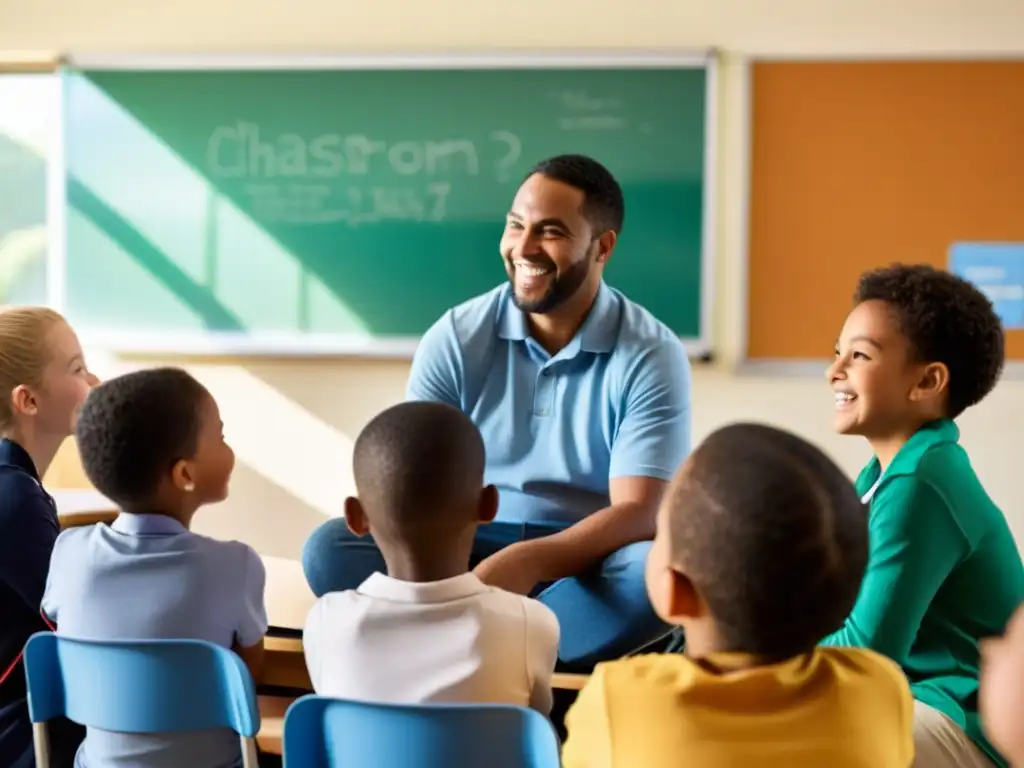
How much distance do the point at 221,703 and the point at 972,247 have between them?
9.42ft

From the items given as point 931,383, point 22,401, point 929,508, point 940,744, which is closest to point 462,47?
point 22,401

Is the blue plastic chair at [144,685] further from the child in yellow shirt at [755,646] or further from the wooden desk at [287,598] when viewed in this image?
the child in yellow shirt at [755,646]

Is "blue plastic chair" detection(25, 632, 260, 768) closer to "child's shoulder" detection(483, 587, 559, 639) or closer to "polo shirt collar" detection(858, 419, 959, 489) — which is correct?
"child's shoulder" detection(483, 587, 559, 639)

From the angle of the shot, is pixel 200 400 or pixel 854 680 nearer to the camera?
pixel 854 680

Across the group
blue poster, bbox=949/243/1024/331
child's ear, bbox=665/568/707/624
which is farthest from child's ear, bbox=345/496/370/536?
blue poster, bbox=949/243/1024/331

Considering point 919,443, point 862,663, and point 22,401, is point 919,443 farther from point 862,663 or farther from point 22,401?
point 22,401

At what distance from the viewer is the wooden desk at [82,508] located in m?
2.80

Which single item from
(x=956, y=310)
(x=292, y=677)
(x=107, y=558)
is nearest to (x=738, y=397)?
Answer: (x=956, y=310)

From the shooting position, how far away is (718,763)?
1021mm

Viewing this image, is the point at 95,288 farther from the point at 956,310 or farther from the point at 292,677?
the point at 956,310

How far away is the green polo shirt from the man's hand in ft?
1.90

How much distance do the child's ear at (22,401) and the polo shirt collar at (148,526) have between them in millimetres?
517

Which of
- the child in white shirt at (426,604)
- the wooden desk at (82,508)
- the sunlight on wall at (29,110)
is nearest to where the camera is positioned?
the child in white shirt at (426,604)

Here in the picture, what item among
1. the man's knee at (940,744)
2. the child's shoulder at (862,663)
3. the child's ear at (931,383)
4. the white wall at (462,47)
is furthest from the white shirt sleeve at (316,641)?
the white wall at (462,47)
